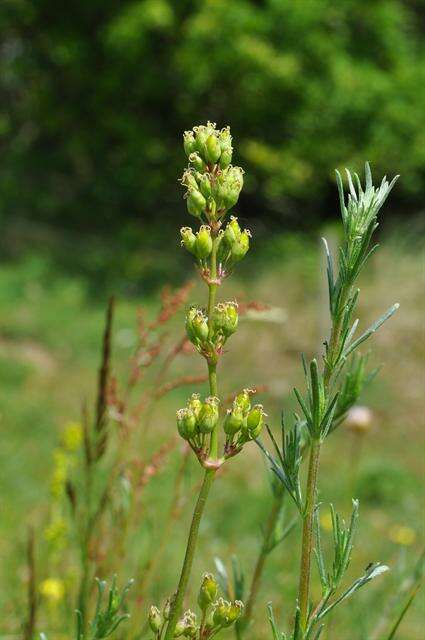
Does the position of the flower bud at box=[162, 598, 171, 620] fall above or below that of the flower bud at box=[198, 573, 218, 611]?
below

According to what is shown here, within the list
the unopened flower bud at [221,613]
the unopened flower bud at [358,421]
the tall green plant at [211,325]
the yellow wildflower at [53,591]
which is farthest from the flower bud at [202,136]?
the unopened flower bud at [358,421]

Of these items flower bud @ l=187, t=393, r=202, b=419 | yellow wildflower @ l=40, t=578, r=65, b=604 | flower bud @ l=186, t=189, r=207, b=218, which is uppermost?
flower bud @ l=186, t=189, r=207, b=218

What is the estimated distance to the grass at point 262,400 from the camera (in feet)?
11.8

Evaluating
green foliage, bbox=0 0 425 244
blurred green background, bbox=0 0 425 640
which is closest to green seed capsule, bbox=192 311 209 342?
blurred green background, bbox=0 0 425 640

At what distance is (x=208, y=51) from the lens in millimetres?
9047

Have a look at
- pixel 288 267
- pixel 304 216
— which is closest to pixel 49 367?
pixel 288 267

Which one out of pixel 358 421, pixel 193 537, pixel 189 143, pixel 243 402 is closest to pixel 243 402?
pixel 243 402

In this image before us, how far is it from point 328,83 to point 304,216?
1.87m

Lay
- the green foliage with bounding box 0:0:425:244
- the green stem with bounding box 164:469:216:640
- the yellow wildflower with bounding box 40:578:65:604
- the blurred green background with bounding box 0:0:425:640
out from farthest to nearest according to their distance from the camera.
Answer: the green foliage with bounding box 0:0:425:244, the blurred green background with bounding box 0:0:425:640, the yellow wildflower with bounding box 40:578:65:604, the green stem with bounding box 164:469:216:640

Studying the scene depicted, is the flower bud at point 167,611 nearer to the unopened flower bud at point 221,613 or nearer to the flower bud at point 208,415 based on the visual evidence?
the unopened flower bud at point 221,613

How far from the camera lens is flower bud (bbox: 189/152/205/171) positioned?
2.47 feet

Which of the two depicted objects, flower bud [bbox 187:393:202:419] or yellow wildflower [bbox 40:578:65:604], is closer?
flower bud [bbox 187:393:202:419]

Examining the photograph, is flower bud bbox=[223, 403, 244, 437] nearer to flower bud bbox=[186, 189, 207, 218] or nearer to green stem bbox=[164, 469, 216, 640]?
green stem bbox=[164, 469, 216, 640]

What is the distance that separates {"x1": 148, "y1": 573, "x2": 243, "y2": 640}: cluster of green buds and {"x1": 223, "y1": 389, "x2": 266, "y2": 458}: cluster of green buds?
105mm
